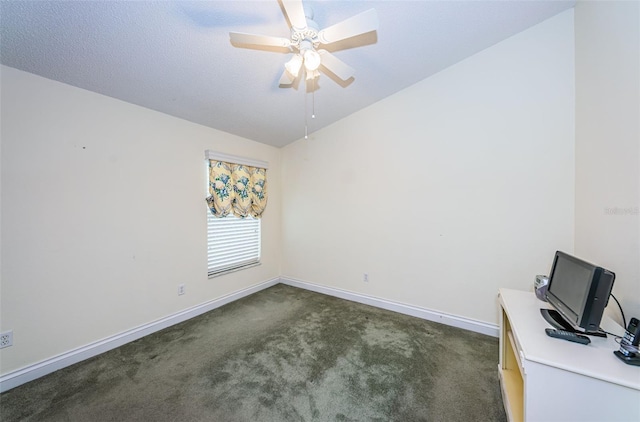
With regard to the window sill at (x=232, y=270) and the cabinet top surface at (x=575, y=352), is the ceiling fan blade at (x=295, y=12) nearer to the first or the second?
the cabinet top surface at (x=575, y=352)

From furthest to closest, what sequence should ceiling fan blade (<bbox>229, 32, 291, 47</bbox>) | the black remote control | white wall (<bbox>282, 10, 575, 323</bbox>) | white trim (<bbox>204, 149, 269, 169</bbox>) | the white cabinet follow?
white trim (<bbox>204, 149, 269, 169</bbox>), white wall (<bbox>282, 10, 575, 323</bbox>), ceiling fan blade (<bbox>229, 32, 291, 47</bbox>), the black remote control, the white cabinet

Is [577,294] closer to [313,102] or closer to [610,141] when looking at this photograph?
[610,141]

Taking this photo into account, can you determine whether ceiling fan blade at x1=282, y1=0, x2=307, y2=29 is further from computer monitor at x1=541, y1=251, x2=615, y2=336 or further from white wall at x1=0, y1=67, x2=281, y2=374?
computer monitor at x1=541, y1=251, x2=615, y2=336

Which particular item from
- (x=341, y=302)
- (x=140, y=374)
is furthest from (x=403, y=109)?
(x=140, y=374)

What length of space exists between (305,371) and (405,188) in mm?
2147

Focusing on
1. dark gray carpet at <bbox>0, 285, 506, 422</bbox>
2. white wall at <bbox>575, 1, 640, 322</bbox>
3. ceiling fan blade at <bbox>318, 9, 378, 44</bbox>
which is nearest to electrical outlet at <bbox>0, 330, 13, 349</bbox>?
dark gray carpet at <bbox>0, 285, 506, 422</bbox>

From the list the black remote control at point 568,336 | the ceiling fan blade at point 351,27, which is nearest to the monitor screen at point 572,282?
A: the black remote control at point 568,336

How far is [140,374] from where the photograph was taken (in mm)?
1847

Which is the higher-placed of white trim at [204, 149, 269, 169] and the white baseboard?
white trim at [204, 149, 269, 169]

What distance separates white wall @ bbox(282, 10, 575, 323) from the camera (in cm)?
215

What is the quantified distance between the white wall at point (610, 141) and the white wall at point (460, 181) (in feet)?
0.61

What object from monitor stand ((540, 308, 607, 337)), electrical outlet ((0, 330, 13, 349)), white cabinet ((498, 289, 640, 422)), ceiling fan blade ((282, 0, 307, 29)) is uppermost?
ceiling fan blade ((282, 0, 307, 29))

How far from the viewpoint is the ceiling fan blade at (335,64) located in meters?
1.66

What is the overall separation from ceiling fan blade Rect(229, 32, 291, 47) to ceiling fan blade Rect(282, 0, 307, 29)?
0.13 meters
